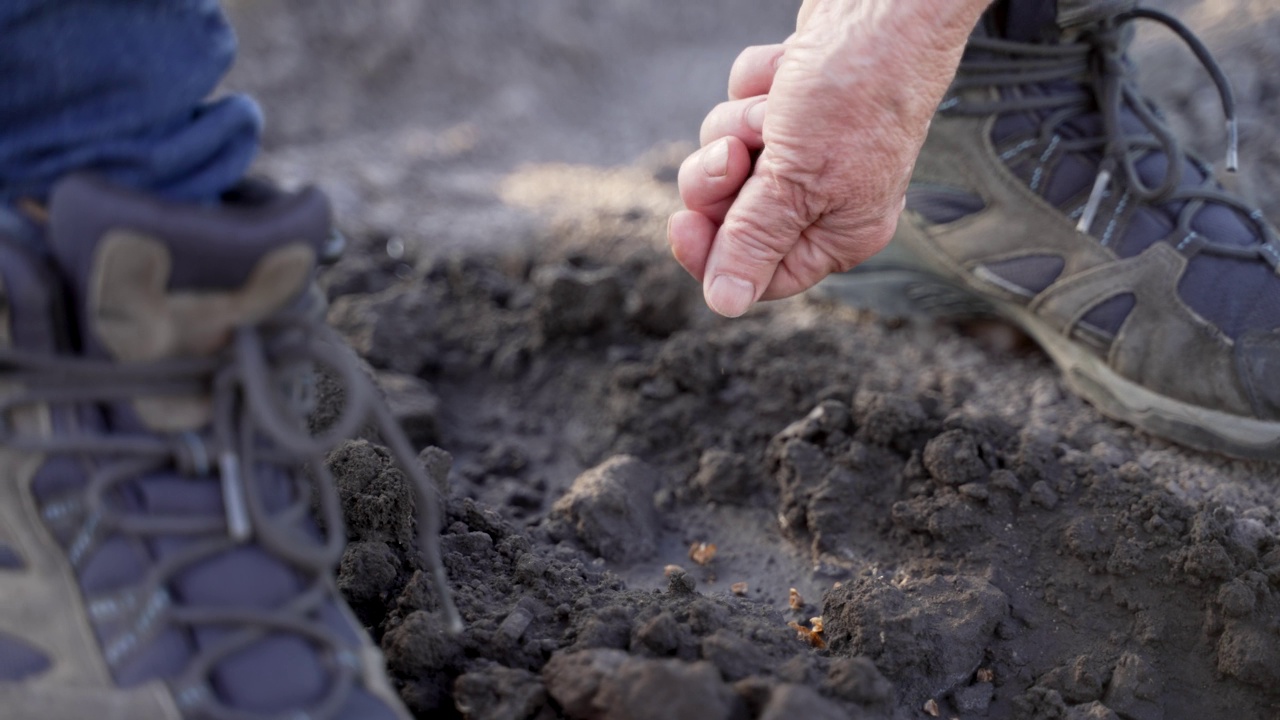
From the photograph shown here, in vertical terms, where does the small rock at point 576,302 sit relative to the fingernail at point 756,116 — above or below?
below

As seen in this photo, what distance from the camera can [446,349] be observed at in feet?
7.87

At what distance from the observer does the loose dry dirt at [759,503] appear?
49.6 inches

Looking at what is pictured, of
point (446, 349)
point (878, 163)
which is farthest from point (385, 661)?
point (446, 349)

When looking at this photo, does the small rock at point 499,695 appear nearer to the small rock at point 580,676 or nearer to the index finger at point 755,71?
the small rock at point 580,676

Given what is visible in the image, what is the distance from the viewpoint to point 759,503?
189 cm

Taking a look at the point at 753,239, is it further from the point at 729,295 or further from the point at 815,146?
the point at 815,146

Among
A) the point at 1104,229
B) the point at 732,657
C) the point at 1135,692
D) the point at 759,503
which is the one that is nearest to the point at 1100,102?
the point at 1104,229

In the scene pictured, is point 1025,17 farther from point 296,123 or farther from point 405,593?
point 296,123

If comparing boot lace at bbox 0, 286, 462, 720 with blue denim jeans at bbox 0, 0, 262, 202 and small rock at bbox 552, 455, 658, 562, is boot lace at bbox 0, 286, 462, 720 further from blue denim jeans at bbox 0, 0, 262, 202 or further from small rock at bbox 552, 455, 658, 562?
small rock at bbox 552, 455, 658, 562

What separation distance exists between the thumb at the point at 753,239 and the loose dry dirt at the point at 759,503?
326 millimetres

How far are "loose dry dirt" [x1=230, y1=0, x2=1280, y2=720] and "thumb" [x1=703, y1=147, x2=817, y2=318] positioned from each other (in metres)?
0.33

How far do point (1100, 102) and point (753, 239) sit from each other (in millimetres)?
845

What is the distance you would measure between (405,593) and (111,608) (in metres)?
0.37

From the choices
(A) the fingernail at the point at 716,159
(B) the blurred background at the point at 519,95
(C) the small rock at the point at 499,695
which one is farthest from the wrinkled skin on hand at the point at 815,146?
(B) the blurred background at the point at 519,95
